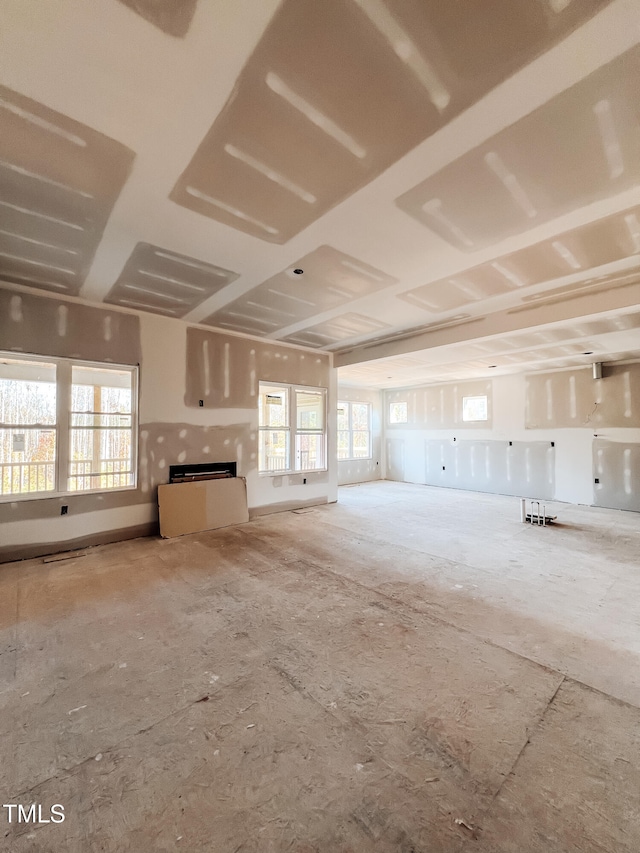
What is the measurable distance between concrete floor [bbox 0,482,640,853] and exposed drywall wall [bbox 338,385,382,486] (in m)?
6.01

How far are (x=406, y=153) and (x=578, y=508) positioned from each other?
24.1ft

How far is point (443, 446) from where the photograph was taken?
9.34m

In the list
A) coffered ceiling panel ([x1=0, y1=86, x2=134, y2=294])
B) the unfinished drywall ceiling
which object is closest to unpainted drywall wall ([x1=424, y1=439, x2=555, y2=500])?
the unfinished drywall ceiling

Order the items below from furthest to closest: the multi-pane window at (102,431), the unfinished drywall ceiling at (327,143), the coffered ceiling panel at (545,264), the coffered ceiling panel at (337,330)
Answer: the coffered ceiling panel at (337,330), the multi-pane window at (102,431), the coffered ceiling panel at (545,264), the unfinished drywall ceiling at (327,143)

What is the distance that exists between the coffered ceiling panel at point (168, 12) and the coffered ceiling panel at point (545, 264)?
2.69 m

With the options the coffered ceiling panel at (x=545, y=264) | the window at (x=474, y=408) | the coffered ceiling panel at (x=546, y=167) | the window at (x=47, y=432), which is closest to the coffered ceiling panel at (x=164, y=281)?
the window at (x=47, y=432)

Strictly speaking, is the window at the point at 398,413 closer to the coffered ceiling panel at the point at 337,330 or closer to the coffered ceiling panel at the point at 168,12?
the coffered ceiling panel at the point at 337,330

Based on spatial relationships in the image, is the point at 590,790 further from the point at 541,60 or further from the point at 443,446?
the point at 443,446

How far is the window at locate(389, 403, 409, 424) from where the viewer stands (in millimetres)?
10290

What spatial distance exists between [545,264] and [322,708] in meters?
3.79

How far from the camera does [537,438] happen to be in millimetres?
7738

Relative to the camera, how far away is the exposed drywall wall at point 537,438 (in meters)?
6.66

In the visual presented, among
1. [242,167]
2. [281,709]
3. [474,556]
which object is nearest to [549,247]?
[242,167]

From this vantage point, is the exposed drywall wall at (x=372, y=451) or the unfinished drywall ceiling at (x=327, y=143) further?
the exposed drywall wall at (x=372, y=451)
